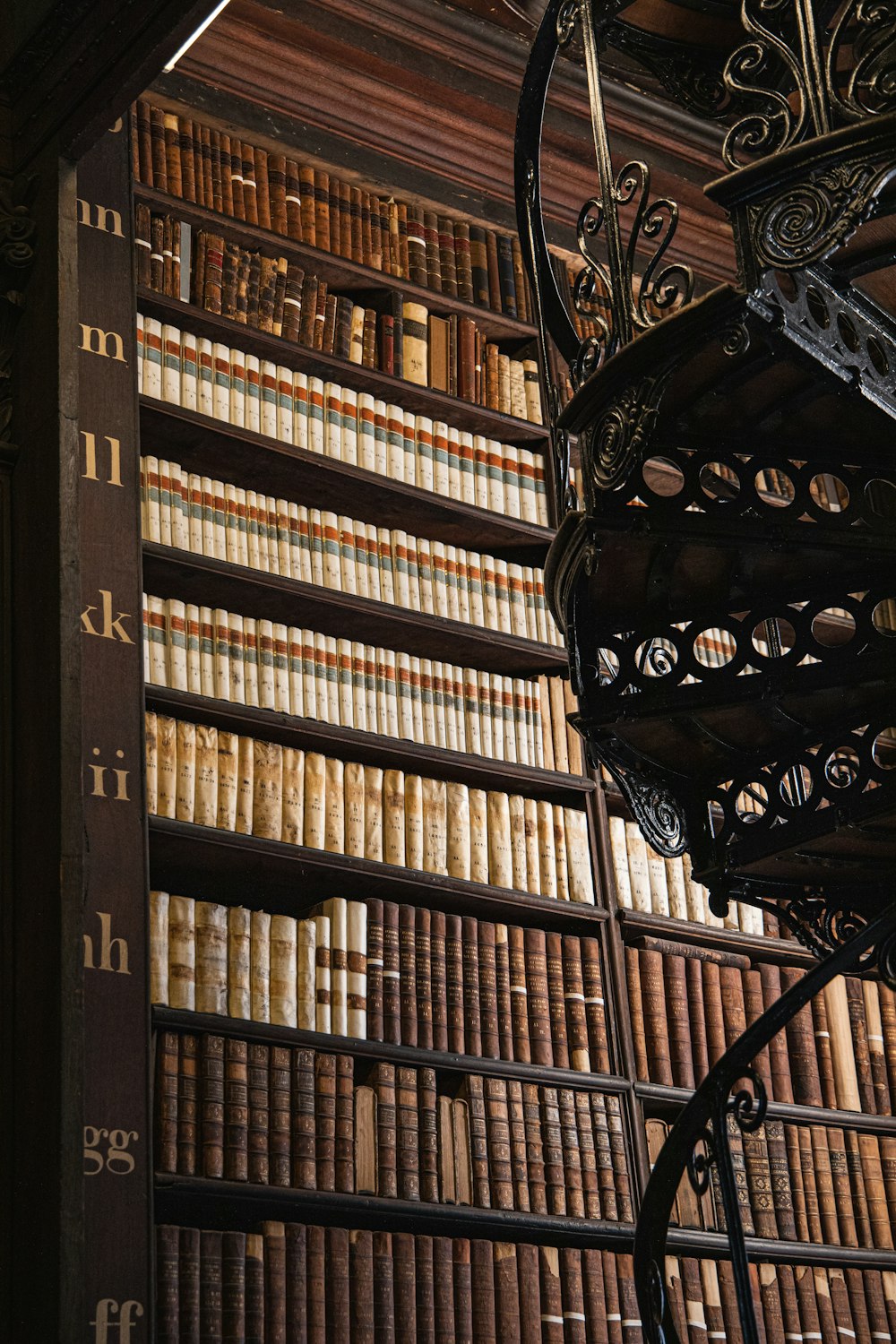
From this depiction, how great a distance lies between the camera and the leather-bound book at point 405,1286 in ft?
10.4

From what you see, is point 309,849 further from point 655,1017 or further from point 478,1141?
point 655,1017

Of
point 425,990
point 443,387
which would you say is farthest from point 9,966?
point 443,387

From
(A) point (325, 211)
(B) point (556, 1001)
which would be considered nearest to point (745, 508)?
(B) point (556, 1001)

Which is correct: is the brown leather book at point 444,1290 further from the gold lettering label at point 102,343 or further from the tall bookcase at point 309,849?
the gold lettering label at point 102,343

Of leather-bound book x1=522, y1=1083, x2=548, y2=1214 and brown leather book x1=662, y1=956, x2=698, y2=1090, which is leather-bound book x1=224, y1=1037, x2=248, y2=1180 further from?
brown leather book x1=662, y1=956, x2=698, y2=1090

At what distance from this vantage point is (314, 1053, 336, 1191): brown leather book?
10.5ft

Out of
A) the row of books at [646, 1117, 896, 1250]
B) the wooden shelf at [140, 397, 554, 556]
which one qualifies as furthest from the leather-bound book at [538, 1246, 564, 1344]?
the wooden shelf at [140, 397, 554, 556]

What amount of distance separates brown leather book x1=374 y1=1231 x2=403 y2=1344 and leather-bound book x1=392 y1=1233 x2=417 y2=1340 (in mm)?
11

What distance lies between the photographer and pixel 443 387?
424cm

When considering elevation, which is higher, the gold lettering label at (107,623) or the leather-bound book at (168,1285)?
the gold lettering label at (107,623)

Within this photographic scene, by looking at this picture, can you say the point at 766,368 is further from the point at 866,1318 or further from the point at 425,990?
the point at 866,1318

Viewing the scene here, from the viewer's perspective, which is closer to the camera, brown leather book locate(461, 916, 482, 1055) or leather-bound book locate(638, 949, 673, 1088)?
brown leather book locate(461, 916, 482, 1055)

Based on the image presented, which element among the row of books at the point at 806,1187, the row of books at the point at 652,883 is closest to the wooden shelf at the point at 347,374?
the row of books at the point at 652,883

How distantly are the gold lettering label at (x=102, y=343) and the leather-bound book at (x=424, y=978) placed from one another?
47.6 inches
